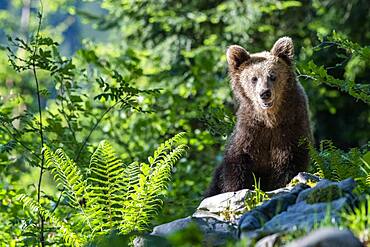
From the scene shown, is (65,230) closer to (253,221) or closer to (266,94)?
(253,221)

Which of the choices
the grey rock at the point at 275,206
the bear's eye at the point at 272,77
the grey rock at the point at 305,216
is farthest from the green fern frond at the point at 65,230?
the bear's eye at the point at 272,77

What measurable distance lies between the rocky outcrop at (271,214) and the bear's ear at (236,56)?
3397mm

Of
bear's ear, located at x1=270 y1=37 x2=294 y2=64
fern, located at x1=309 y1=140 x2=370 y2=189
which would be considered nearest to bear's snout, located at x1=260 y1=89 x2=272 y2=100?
bear's ear, located at x1=270 y1=37 x2=294 y2=64

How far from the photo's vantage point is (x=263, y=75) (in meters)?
8.90

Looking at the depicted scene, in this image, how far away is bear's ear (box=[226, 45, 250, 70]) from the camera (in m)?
9.27

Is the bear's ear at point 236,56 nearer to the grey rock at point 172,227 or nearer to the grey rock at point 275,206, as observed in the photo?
the grey rock at point 172,227

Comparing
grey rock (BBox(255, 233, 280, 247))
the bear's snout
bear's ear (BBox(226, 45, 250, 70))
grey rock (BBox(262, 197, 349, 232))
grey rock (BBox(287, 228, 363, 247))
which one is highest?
bear's ear (BBox(226, 45, 250, 70))

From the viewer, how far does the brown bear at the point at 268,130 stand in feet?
26.8

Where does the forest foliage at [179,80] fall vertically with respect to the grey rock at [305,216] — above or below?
above

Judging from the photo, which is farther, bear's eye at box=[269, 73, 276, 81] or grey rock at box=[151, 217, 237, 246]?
bear's eye at box=[269, 73, 276, 81]

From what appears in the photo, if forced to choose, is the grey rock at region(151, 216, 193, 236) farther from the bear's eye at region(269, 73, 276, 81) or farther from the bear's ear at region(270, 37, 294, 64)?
the bear's ear at region(270, 37, 294, 64)

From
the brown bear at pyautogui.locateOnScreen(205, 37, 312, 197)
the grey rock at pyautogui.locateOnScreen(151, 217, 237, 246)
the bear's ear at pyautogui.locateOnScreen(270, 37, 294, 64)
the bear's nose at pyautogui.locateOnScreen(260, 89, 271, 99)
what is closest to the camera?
the grey rock at pyautogui.locateOnScreen(151, 217, 237, 246)

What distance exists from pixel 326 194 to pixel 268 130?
3.47 meters

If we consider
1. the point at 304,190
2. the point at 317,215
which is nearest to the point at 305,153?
the point at 304,190
